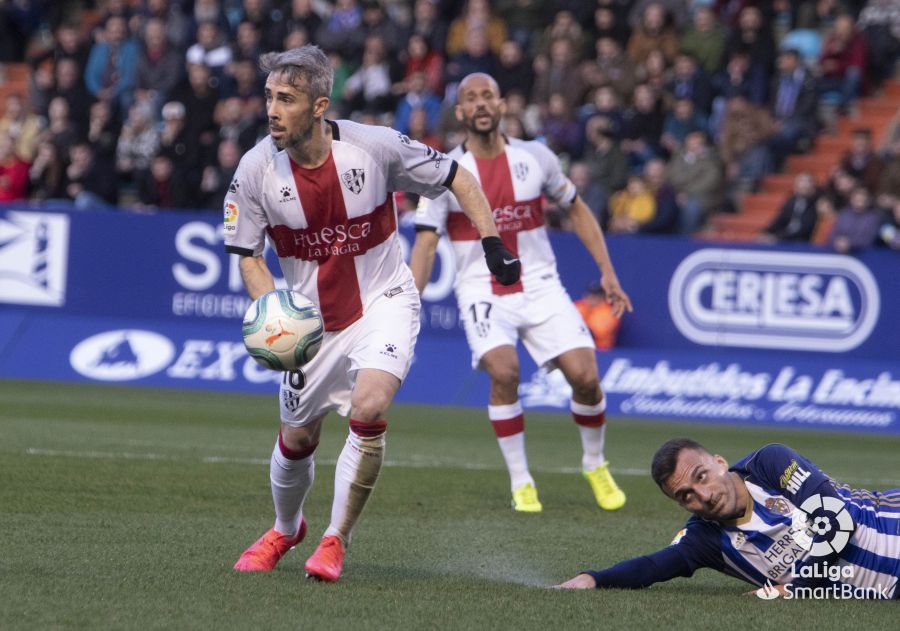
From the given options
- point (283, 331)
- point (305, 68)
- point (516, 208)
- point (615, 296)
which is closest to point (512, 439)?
point (615, 296)

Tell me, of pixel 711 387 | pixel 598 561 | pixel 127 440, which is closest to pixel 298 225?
pixel 598 561

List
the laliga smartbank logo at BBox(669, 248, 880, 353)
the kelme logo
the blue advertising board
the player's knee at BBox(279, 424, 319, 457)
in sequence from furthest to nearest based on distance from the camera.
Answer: the kelme logo < the laliga smartbank logo at BBox(669, 248, 880, 353) < the blue advertising board < the player's knee at BBox(279, 424, 319, 457)

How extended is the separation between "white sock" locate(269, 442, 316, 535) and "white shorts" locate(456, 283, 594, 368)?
3.12 meters

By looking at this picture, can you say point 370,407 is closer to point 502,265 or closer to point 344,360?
point 344,360

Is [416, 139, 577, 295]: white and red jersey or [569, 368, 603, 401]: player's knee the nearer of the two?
[569, 368, 603, 401]: player's knee

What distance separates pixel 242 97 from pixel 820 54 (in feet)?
27.8

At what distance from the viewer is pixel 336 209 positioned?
23.1ft

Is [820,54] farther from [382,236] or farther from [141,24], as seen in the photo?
[382,236]

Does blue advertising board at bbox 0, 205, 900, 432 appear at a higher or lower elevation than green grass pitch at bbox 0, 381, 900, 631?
lower

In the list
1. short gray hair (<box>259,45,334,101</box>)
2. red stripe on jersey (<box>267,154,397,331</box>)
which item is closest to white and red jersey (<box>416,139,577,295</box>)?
red stripe on jersey (<box>267,154,397,331</box>)

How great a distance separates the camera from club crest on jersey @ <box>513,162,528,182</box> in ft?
34.1

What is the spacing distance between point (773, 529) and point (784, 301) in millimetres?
11365

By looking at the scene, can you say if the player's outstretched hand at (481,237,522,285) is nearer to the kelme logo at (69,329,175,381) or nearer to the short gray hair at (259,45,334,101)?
the short gray hair at (259,45,334,101)

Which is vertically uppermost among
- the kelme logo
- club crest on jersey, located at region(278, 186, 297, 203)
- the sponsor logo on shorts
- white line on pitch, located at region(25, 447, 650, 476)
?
club crest on jersey, located at region(278, 186, 297, 203)
